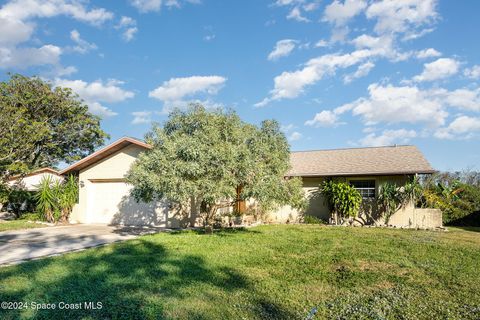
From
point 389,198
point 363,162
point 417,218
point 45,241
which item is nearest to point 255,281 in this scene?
point 45,241

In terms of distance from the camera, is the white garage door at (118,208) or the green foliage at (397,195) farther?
the white garage door at (118,208)

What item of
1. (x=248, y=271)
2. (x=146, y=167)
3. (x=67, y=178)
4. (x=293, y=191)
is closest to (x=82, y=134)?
(x=67, y=178)

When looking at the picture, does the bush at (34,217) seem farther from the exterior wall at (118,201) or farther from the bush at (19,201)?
the exterior wall at (118,201)

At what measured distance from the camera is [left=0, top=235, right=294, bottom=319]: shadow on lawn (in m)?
4.75

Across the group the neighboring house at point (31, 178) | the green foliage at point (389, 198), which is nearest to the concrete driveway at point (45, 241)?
the neighboring house at point (31, 178)

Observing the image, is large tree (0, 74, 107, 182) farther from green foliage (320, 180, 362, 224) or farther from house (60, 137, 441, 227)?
green foliage (320, 180, 362, 224)

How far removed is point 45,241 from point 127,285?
695 cm

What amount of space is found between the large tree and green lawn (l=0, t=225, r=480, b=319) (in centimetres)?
1417

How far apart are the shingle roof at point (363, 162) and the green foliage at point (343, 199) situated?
71cm

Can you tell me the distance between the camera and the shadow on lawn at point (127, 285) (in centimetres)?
475

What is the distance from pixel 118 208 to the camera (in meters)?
16.8

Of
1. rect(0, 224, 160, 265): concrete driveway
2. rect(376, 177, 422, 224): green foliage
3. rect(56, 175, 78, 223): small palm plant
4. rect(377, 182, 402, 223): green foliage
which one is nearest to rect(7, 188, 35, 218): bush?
rect(56, 175, 78, 223): small palm plant

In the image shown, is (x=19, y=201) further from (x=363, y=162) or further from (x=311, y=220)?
(x=363, y=162)

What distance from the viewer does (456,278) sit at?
660cm
